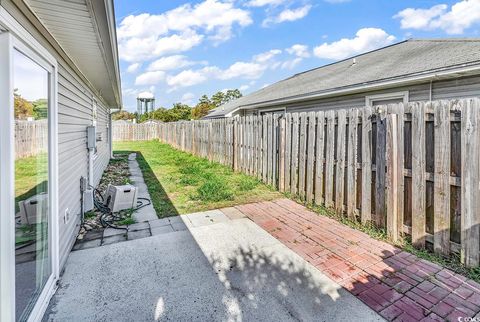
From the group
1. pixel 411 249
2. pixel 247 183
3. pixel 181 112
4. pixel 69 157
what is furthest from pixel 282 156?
pixel 181 112

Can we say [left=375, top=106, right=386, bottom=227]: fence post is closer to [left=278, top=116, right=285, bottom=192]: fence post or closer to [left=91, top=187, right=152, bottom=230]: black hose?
[left=278, top=116, right=285, bottom=192]: fence post

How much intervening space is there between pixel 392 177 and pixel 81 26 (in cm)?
397

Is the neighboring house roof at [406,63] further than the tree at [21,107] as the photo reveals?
Yes

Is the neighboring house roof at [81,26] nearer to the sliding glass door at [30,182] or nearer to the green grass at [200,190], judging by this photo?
the sliding glass door at [30,182]

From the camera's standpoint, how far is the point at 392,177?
11.5 ft

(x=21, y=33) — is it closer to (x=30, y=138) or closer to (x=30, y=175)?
(x=30, y=138)

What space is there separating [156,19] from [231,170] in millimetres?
12551

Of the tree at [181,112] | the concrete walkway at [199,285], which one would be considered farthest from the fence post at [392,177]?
the tree at [181,112]

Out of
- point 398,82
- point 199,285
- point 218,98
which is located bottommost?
point 199,285

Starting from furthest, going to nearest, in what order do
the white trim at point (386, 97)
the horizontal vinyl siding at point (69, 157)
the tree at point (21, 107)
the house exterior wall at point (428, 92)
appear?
1. the white trim at point (386, 97)
2. the house exterior wall at point (428, 92)
3. the horizontal vinyl siding at point (69, 157)
4. the tree at point (21, 107)

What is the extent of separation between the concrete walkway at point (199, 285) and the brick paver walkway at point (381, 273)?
0.18 meters

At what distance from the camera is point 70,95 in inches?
152

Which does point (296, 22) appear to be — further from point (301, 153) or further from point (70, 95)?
point (70, 95)

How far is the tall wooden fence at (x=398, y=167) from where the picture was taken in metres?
2.84
